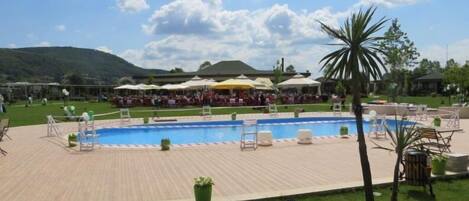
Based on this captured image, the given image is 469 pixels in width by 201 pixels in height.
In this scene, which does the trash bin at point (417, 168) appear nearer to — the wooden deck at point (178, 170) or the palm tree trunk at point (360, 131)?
the wooden deck at point (178, 170)

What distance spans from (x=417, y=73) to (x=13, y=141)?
2602 inches

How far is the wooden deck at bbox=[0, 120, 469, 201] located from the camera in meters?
7.53

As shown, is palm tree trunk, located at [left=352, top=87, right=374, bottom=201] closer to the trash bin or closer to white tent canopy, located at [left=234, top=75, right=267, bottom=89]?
the trash bin

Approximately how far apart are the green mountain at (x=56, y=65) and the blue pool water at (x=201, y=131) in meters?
65.6

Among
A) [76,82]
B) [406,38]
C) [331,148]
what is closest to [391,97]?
[406,38]

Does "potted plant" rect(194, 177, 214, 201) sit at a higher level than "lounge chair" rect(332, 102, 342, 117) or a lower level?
lower

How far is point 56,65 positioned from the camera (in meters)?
124

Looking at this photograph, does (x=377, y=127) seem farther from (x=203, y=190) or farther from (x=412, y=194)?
(x=203, y=190)

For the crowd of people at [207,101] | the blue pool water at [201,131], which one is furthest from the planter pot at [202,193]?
the crowd of people at [207,101]

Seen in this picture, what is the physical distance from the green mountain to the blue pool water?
6558 cm

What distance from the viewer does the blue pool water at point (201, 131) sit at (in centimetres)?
1792

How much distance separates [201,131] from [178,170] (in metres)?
10.7

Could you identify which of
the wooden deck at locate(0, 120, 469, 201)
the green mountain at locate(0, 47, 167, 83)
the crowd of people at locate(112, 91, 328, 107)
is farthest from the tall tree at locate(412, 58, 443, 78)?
the wooden deck at locate(0, 120, 469, 201)

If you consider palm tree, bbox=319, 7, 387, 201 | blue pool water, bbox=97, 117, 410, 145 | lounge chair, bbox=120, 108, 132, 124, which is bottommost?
blue pool water, bbox=97, 117, 410, 145
